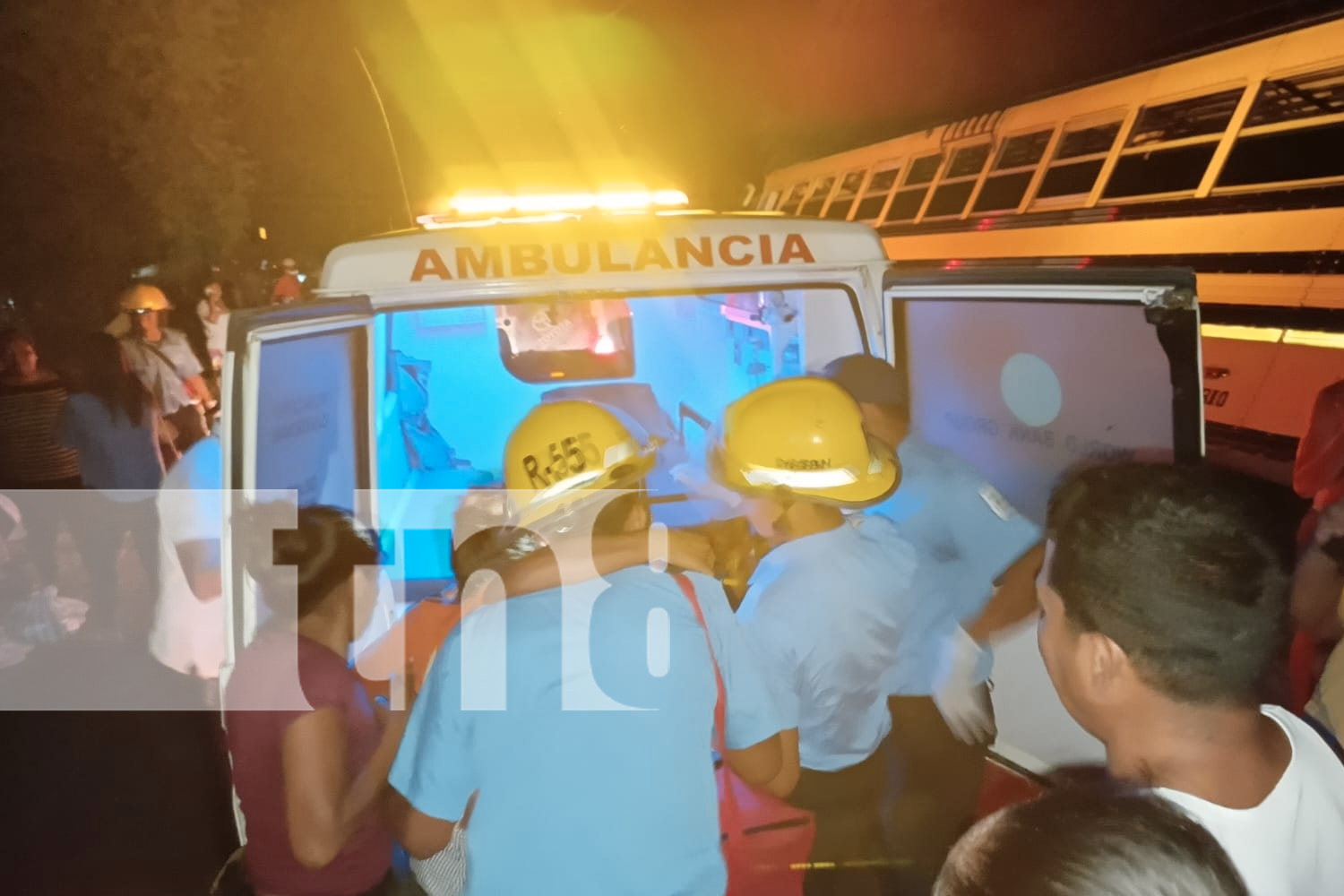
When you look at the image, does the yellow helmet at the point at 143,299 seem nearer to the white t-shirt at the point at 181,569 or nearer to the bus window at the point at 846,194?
the white t-shirt at the point at 181,569

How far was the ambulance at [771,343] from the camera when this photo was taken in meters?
2.48

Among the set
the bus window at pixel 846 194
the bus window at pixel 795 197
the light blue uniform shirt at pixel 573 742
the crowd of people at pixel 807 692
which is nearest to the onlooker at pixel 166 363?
the crowd of people at pixel 807 692

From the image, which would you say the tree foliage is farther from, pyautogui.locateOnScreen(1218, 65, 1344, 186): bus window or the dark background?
pyautogui.locateOnScreen(1218, 65, 1344, 186): bus window

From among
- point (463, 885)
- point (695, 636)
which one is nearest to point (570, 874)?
point (463, 885)

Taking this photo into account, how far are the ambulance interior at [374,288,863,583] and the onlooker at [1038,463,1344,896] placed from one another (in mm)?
2710

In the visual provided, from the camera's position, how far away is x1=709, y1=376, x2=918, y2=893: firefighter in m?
2.29

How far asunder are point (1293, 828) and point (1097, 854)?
0.63m

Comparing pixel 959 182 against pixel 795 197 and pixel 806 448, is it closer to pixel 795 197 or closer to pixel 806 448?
pixel 795 197

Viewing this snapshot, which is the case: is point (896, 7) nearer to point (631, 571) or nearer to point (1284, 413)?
point (1284, 413)

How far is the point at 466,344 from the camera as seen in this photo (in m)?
4.99

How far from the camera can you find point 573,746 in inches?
68.8

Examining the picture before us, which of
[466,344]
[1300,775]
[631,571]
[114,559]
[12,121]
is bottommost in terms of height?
[114,559]

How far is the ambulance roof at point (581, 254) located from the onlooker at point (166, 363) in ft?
10.8

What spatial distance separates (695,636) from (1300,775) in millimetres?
1070
